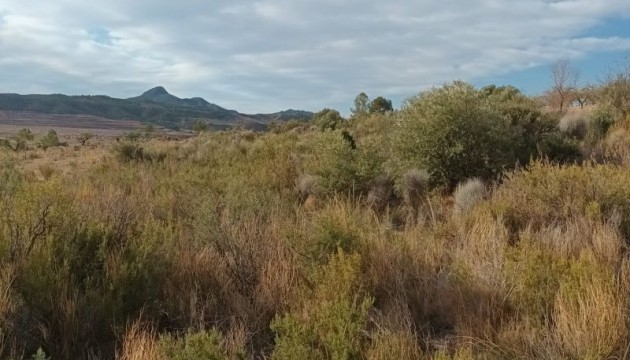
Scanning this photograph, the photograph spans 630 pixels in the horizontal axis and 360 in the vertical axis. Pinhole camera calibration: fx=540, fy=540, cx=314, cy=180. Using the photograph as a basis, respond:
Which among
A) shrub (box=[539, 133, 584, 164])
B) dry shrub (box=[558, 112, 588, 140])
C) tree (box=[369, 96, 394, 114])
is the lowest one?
shrub (box=[539, 133, 584, 164])

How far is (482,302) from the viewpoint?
4539 millimetres

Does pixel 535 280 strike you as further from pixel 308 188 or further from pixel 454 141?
pixel 308 188

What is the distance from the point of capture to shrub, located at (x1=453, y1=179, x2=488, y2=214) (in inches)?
359

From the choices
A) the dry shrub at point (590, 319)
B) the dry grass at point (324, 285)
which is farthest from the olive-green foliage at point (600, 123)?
the dry shrub at point (590, 319)

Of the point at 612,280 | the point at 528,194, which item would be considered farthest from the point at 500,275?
the point at 528,194

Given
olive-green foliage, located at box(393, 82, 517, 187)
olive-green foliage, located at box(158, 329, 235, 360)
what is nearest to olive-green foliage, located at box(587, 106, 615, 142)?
olive-green foliage, located at box(393, 82, 517, 187)

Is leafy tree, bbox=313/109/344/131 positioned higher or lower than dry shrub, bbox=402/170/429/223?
higher

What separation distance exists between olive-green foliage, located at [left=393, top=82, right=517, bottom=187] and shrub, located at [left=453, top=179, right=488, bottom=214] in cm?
136

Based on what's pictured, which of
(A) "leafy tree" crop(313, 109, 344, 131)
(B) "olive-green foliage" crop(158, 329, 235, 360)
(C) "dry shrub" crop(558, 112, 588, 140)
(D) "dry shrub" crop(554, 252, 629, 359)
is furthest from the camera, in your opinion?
(A) "leafy tree" crop(313, 109, 344, 131)

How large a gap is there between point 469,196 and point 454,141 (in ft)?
7.83

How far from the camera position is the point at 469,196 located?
9641mm

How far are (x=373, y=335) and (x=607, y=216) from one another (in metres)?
4.69

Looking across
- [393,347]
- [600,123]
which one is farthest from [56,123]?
[393,347]

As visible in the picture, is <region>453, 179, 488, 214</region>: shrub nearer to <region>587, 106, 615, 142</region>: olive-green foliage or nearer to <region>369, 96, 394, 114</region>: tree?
<region>587, 106, 615, 142</region>: olive-green foliage
